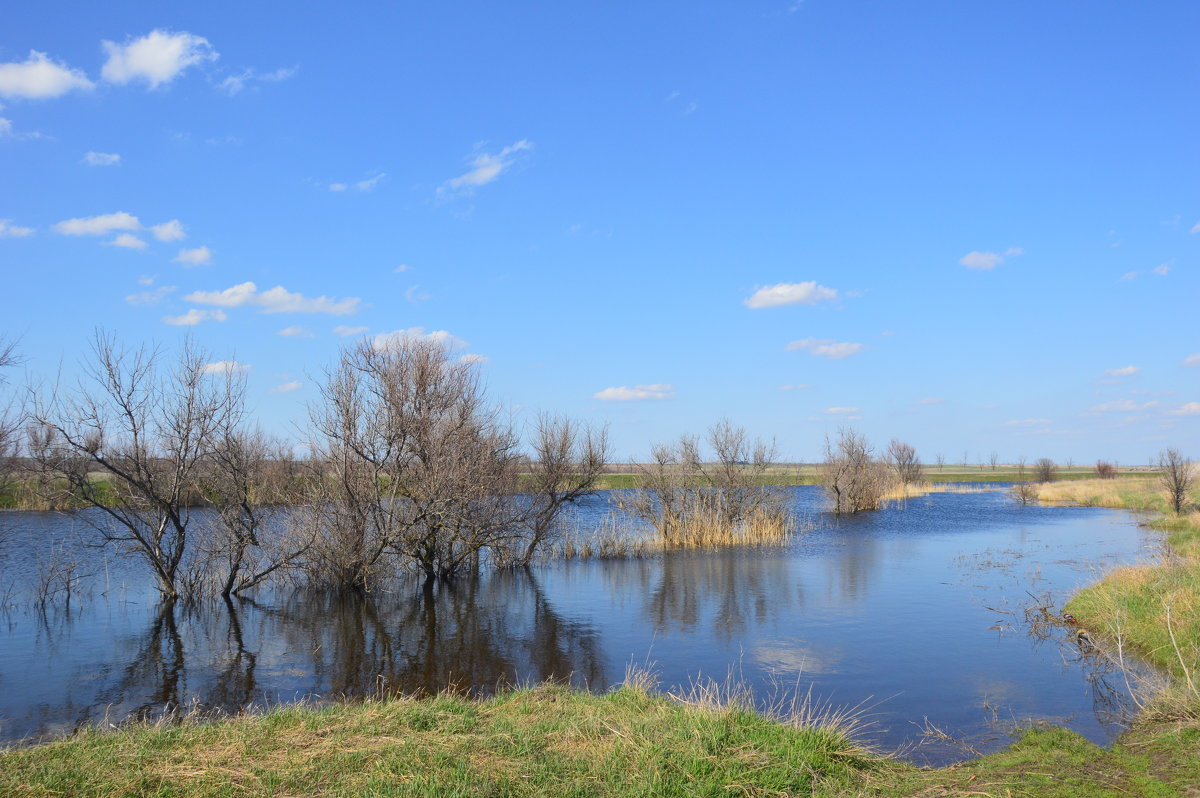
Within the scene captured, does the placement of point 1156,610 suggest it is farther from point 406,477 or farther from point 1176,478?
point 1176,478

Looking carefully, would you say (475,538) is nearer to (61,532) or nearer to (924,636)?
(924,636)

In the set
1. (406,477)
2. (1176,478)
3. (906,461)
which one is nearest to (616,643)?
(406,477)

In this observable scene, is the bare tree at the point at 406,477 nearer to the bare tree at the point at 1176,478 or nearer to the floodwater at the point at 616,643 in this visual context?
the floodwater at the point at 616,643

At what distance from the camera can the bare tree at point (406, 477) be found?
18.2 meters

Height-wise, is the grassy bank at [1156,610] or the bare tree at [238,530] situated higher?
the bare tree at [238,530]

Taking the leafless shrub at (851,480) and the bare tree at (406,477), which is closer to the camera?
the bare tree at (406,477)

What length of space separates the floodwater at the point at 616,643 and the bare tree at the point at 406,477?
3.37ft

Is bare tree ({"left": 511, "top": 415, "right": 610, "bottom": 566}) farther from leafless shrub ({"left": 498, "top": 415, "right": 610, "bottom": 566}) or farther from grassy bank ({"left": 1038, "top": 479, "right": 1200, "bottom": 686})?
grassy bank ({"left": 1038, "top": 479, "right": 1200, "bottom": 686})

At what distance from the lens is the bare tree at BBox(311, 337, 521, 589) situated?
59.7 ft

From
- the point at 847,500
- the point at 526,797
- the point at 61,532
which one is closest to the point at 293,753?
the point at 526,797

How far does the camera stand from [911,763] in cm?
743

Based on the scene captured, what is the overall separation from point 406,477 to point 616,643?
25.0ft

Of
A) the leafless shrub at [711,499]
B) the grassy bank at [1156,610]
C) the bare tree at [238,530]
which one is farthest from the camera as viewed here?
the leafless shrub at [711,499]

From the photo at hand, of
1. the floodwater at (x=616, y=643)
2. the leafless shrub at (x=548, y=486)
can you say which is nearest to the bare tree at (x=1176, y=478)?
the floodwater at (x=616, y=643)
